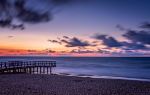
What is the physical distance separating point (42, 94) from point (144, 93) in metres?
8.39

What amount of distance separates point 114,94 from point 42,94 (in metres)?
5.62

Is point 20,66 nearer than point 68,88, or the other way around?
point 68,88

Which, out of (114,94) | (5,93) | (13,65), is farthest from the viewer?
(13,65)

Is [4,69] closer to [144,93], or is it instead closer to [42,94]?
[42,94]

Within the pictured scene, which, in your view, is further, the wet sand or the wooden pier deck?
the wooden pier deck

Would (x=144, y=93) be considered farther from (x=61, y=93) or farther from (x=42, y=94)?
(x=42, y=94)

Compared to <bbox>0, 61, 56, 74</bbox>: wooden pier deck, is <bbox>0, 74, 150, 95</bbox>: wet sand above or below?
below

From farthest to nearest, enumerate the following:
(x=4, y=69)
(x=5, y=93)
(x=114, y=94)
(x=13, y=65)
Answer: (x=13, y=65) < (x=4, y=69) < (x=114, y=94) < (x=5, y=93)

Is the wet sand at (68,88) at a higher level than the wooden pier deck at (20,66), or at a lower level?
lower

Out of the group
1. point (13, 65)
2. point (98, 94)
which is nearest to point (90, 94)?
point (98, 94)

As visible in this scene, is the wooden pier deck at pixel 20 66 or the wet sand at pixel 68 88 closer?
the wet sand at pixel 68 88

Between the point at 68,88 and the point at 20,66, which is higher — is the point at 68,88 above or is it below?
below

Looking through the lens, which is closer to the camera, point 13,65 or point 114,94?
point 114,94

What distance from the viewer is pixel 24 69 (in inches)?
1756
